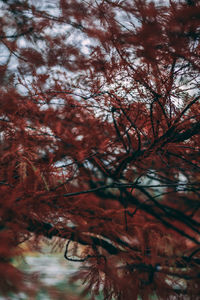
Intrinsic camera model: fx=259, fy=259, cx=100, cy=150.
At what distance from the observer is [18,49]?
0.87 meters

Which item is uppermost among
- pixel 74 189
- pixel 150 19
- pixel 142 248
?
pixel 150 19

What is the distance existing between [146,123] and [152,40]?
241 mm

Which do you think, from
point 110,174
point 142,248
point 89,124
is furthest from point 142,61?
point 142,248

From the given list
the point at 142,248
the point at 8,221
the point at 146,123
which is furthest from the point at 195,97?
the point at 8,221

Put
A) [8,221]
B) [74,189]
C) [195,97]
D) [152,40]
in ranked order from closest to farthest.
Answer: [8,221] < [152,40] < [195,97] < [74,189]

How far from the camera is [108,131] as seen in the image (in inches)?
32.0

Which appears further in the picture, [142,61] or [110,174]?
[110,174]

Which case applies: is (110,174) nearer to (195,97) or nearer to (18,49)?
(195,97)

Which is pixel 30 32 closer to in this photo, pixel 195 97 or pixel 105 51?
pixel 105 51

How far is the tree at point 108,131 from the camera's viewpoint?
61 centimetres

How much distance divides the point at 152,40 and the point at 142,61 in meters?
0.08

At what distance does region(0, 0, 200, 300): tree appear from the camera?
2.00 feet

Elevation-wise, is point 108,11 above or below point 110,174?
above

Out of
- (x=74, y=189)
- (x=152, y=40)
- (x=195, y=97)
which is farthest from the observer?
(x=74, y=189)
